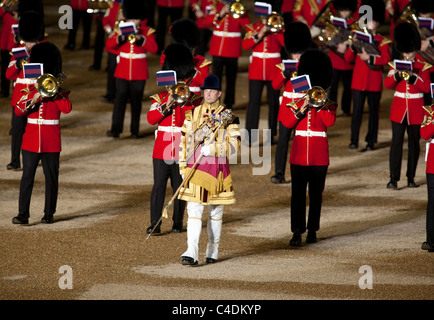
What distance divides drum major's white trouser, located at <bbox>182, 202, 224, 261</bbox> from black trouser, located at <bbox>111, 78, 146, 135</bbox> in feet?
13.7

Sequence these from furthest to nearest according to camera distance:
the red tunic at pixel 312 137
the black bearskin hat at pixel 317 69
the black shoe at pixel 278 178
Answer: the black shoe at pixel 278 178, the black bearskin hat at pixel 317 69, the red tunic at pixel 312 137

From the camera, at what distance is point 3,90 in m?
12.7

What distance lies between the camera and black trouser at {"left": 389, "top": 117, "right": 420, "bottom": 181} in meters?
9.37

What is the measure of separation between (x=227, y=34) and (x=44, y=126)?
4066 mm

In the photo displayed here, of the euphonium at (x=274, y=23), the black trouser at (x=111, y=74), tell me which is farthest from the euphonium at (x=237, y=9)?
the black trouser at (x=111, y=74)

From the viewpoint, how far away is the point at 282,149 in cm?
950

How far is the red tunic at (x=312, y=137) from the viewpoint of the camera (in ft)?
24.7

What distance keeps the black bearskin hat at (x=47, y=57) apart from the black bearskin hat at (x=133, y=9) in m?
2.58

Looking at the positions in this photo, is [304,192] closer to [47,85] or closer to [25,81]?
[47,85]

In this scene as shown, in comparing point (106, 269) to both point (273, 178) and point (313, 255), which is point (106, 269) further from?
point (273, 178)

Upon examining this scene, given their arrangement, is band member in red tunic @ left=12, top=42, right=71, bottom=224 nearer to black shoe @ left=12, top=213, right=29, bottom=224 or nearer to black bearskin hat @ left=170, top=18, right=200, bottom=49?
black shoe @ left=12, top=213, right=29, bottom=224

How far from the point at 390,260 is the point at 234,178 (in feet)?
9.31

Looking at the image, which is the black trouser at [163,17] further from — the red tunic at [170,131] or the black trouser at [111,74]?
the red tunic at [170,131]

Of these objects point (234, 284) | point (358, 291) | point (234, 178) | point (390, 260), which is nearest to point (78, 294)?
point (234, 284)
